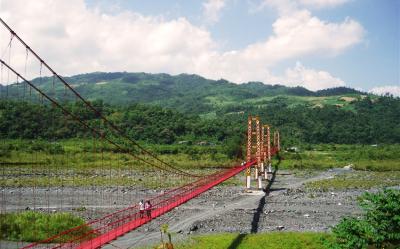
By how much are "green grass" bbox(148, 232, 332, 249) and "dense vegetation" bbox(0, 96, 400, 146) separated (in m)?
30.2

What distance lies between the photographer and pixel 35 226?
22.0 metres

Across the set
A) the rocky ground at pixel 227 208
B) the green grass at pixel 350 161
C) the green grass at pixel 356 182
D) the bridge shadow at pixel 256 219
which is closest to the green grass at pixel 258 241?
the bridge shadow at pixel 256 219

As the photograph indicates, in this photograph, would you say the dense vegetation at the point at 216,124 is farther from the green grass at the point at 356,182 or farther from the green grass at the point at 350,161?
the green grass at the point at 356,182

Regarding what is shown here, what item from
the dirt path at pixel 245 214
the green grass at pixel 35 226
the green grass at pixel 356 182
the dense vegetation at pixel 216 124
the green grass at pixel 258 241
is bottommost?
the green grass at pixel 356 182

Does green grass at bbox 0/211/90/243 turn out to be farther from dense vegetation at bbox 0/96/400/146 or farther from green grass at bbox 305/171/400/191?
green grass at bbox 305/171/400/191

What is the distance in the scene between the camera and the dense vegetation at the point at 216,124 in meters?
54.0

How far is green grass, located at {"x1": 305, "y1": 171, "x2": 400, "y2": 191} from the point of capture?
42.0 m

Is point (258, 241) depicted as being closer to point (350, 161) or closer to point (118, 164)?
point (118, 164)

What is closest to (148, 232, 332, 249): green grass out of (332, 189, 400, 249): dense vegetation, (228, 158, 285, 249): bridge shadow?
(228, 158, 285, 249): bridge shadow

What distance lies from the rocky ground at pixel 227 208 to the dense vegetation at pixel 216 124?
1556cm

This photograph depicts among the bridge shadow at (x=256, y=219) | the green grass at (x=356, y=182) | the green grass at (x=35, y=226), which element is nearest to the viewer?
the bridge shadow at (x=256, y=219)

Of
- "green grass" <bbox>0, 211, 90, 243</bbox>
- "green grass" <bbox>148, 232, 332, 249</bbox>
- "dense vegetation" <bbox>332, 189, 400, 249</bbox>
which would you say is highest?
"dense vegetation" <bbox>332, 189, 400, 249</bbox>

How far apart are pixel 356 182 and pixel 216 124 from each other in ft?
188

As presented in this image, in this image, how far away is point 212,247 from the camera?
18938mm
